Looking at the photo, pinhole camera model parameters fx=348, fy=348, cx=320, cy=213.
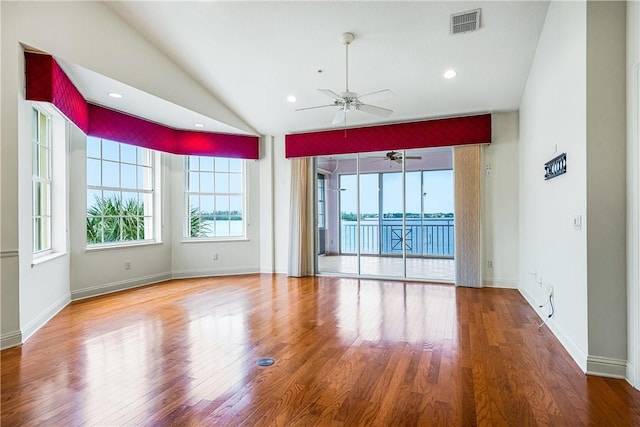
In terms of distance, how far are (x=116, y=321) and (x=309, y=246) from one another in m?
3.62

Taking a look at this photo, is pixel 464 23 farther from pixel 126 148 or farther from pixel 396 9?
pixel 126 148

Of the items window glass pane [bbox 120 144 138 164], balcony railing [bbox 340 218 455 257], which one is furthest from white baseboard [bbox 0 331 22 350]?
balcony railing [bbox 340 218 455 257]

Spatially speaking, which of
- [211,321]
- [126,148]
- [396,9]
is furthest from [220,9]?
[211,321]

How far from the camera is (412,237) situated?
907cm

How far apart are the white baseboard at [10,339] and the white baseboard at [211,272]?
10.8ft

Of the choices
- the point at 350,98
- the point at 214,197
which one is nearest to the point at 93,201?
the point at 214,197

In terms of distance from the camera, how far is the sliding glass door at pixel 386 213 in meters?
6.97

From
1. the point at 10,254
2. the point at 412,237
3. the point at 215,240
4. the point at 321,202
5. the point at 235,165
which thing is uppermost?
the point at 235,165

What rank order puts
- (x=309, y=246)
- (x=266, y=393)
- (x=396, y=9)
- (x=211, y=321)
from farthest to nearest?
(x=309, y=246) → (x=211, y=321) → (x=396, y=9) → (x=266, y=393)

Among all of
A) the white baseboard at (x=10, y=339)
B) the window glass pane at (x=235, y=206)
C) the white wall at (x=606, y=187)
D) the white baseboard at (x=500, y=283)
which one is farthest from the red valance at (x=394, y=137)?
the white baseboard at (x=10, y=339)

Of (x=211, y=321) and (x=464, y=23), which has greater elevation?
(x=464, y=23)

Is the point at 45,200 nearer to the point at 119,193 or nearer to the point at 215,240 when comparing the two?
the point at 119,193

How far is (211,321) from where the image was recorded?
3973mm

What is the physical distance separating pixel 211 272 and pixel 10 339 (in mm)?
3677
